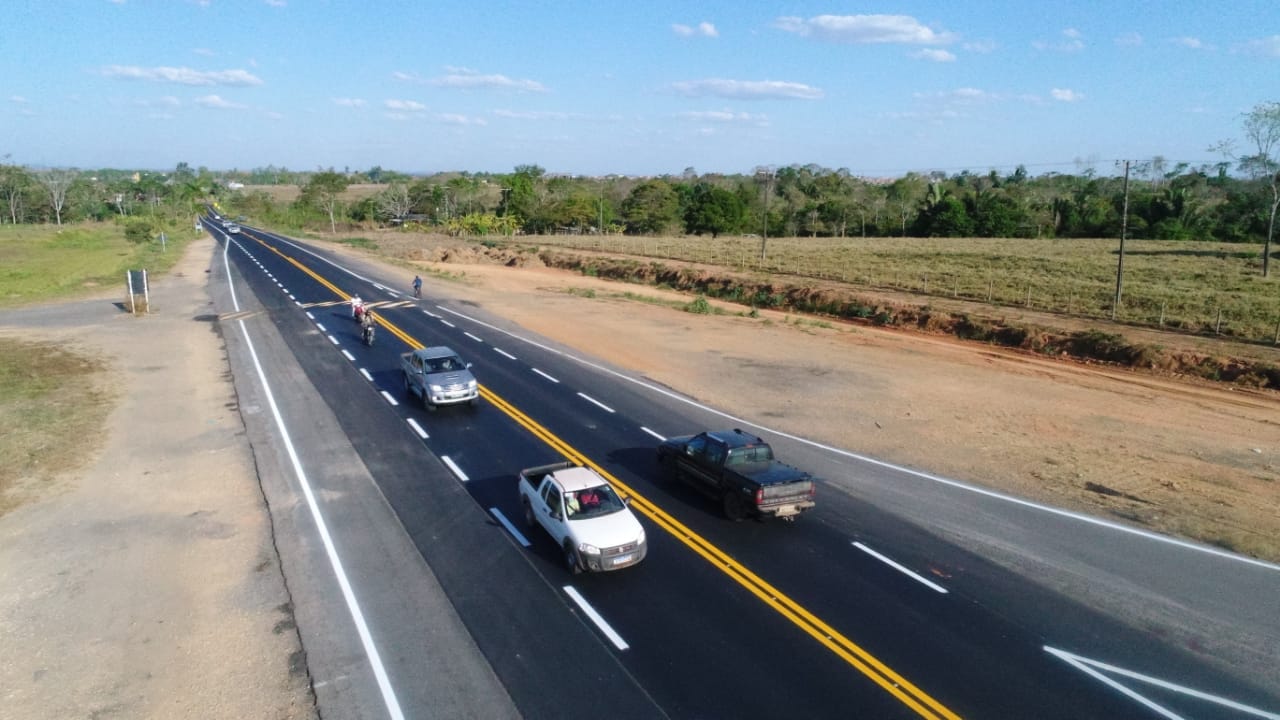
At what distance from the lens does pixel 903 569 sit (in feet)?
44.5

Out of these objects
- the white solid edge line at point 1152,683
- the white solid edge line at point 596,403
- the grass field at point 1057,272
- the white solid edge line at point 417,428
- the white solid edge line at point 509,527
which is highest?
the grass field at point 1057,272

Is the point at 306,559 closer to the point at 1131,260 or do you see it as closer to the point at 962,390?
the point at 962,390

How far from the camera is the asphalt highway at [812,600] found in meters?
10.1

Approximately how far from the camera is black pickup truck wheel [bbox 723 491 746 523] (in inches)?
592

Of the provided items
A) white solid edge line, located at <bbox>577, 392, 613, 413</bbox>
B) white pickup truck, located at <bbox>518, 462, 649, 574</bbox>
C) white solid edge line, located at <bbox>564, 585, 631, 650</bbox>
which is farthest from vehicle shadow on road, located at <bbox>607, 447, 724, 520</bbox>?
white solid edge line, located at <bbox>564, 585, 631, 650</bbox>

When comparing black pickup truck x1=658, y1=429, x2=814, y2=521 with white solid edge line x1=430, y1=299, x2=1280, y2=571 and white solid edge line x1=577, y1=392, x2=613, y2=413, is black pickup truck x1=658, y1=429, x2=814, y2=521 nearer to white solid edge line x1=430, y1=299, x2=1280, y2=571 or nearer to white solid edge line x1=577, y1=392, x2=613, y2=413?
white solid edge line x1=430, y1=299, x2=1280, y2=571

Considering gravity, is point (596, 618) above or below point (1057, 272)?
below

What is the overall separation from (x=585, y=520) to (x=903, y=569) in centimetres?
584

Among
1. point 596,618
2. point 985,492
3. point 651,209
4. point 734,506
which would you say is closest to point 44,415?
point 596,618

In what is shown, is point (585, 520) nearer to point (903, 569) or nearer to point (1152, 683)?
point (903, 569)

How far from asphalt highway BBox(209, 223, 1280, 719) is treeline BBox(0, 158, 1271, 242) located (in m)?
52.2

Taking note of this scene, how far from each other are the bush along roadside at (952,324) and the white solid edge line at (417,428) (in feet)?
95.5

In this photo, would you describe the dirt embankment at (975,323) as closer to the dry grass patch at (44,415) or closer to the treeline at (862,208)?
the treeline at (862,208)

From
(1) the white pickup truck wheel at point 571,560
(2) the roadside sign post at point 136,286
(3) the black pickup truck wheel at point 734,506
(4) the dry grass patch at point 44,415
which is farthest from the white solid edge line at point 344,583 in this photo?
(2) the roadside sign post at point 136,286
